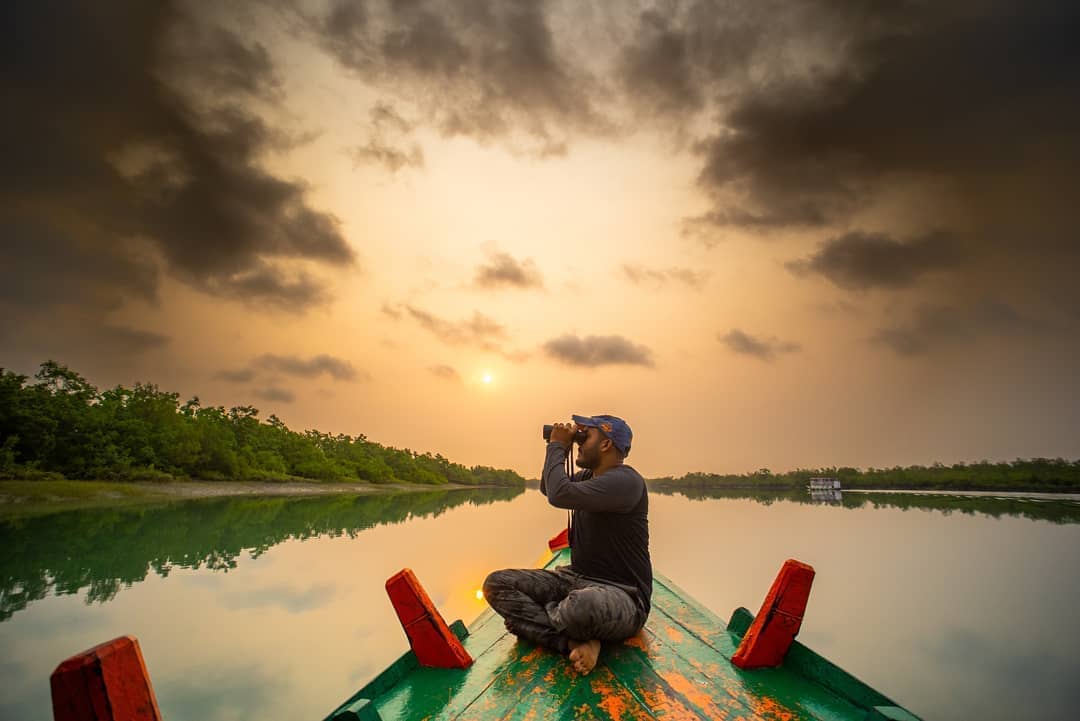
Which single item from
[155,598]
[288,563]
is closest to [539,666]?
[155,598]

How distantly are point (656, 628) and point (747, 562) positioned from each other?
393 inches

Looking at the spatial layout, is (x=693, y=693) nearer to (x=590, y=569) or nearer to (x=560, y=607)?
(x=560, y=607)

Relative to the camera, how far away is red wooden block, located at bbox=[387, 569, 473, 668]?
283 cm

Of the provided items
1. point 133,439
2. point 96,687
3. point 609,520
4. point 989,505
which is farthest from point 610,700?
point 989,505

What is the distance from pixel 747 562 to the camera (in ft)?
39.1

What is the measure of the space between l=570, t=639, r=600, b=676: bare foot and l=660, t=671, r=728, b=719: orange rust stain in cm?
40

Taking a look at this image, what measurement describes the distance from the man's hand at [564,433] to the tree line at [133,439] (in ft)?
87.1

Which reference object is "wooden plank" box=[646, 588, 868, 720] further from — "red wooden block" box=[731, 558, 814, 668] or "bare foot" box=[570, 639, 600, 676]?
"bare foot" box=[570, 639, 600, 676]

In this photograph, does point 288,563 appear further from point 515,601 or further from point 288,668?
point 515,601

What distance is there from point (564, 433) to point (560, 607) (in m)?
1.21

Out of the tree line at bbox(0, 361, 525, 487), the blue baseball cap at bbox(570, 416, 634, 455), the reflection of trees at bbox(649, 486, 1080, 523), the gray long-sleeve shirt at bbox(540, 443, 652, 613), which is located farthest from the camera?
the reflection of trees at bbox(649, 486, 1080, 523)

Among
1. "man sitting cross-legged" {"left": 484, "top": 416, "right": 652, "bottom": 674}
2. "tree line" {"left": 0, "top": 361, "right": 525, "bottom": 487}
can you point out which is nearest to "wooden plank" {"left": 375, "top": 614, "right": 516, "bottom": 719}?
"man sitting cross-legged" {"left": 484, "top": 416, "right": 652, "bottom": 674}

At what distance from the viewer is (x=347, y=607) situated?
22.6ft

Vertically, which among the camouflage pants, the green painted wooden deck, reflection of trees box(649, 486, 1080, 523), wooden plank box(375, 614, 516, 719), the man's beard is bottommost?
reflection of trees box(649, 486, 1080, 523)
